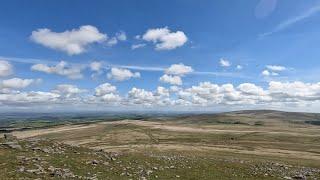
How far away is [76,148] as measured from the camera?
56219 millimetres

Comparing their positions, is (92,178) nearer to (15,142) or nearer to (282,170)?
(15,142)

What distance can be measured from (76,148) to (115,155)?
286 inches

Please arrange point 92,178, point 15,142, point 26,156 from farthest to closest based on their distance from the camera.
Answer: point 15,142
point 26,156
point 92,178

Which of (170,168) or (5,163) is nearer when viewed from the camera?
(5,163)

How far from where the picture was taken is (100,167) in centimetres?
4372

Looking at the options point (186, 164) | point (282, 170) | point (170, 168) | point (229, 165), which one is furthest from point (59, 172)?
point (282, 170)

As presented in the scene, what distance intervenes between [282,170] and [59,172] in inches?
1215

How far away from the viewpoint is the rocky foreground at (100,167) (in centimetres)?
3934

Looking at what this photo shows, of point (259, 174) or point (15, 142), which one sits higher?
point (15, 142)

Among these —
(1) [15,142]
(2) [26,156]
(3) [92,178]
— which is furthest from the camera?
(1) [15,142]

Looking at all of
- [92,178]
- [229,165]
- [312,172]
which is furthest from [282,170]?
[92,178]

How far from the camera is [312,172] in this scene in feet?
171

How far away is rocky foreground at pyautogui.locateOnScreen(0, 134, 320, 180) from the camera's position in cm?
3934

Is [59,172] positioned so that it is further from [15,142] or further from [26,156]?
[15,142]
